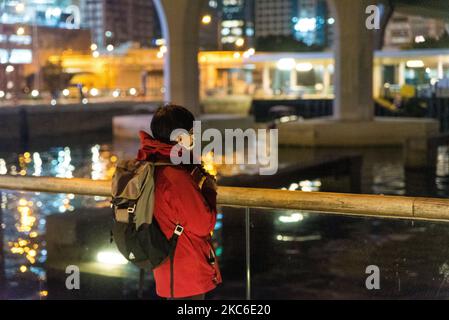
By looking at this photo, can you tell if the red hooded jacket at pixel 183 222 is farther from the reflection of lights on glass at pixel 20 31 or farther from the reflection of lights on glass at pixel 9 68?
the reflection of lights on glass at pixel 20 31

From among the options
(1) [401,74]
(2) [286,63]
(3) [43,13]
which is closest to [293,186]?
(2) [286,63]

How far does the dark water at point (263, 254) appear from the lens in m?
5.86

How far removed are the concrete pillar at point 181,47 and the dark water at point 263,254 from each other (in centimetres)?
2314

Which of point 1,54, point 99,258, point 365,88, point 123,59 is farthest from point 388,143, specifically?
point 1,54

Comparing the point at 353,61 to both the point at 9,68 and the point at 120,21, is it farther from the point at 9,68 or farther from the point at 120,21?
the point at 120,21

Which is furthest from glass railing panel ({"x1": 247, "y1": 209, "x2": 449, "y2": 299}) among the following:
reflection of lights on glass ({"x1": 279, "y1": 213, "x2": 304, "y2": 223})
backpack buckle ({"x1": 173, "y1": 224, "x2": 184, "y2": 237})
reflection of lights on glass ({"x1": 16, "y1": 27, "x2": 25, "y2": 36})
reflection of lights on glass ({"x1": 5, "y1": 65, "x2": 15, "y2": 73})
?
reflection of lights on glass ({"x1": 16, "y1": 27, "x2": 25, "y2": 36})

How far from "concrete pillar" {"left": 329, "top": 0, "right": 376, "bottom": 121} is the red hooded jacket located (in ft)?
97.8

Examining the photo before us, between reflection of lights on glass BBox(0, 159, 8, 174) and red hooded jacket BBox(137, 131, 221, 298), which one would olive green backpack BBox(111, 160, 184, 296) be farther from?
reflection of lights on glass BBox(0, 159, 8, 174)

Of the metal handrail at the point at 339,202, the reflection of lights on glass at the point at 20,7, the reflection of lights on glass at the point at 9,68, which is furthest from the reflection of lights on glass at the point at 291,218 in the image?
the reflection of lights on glass at the point at 20,7

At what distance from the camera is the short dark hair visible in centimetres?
424

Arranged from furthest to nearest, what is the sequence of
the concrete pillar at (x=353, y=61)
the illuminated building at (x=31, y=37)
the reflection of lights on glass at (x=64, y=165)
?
the illuminated building at (x=31, y=37), the concrete pillar at (x=353, y=61), the reflection of lights on glass at (x=64, y=165)

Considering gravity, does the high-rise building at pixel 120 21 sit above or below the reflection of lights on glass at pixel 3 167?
above

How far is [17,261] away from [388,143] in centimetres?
2649

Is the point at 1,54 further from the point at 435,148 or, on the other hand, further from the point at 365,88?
the point at 435,148
